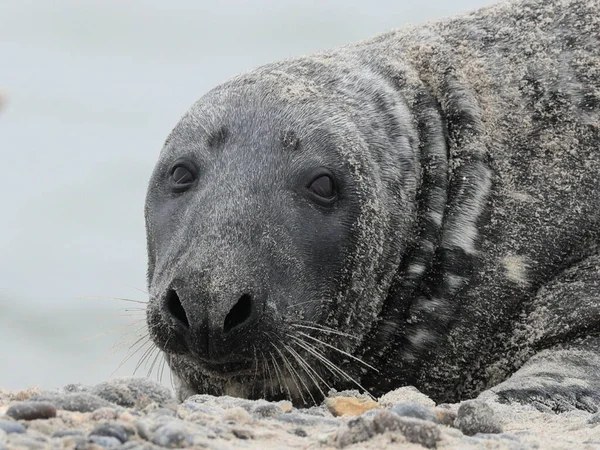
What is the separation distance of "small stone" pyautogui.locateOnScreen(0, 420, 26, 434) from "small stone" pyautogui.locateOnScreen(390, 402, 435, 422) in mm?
1751

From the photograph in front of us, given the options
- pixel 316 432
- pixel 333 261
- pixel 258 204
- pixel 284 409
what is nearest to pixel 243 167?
pixel 258 204

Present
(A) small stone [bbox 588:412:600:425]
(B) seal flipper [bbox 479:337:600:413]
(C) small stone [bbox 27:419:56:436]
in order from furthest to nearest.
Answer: (B) seal flipper [bbox 479:337:600:413] → (A) small stone [bbox 588:412:600:425] → (C) small stone [bbox 27:419:56:436]

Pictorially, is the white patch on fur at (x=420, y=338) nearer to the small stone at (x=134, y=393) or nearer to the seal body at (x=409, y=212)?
the seal body at (x=409, y=212)

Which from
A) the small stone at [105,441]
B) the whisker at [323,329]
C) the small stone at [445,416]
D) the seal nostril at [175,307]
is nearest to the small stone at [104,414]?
the small stone at [105,441]

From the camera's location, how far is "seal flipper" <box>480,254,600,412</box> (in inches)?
286

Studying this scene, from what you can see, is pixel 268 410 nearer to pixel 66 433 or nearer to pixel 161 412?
pixel 161 412

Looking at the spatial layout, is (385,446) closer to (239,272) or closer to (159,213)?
(239,272)

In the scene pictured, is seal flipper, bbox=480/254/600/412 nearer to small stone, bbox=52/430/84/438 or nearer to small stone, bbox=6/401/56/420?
small stone, bbox=6/401/56/420

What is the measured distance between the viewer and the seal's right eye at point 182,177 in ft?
26.0

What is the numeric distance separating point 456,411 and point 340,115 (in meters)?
2.77

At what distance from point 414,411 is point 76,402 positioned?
5.07 feet

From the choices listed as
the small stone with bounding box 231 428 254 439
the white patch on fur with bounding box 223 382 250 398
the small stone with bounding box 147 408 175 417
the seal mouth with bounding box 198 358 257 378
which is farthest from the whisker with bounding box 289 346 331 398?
the small stone with bounding box 231 428 254 439

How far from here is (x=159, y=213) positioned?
801 cm

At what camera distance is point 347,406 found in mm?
6629
